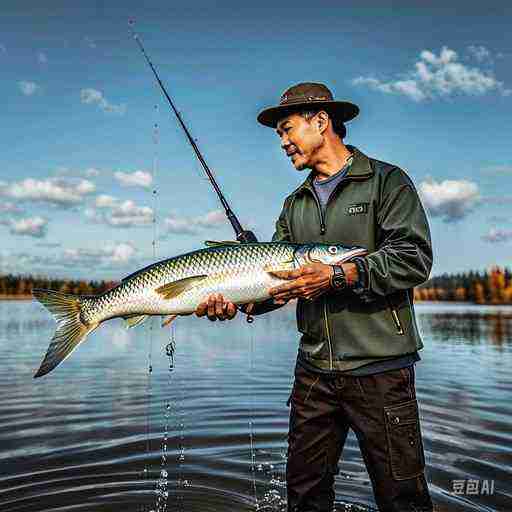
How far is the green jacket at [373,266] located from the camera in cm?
395

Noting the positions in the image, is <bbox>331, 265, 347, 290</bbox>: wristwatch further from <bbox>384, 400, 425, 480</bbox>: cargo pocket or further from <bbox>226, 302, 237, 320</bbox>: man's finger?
<bbox>226, 302, 237, 320</bbox>: man's finger

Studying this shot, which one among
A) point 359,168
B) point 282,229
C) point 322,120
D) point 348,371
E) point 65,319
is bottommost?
point 348,371

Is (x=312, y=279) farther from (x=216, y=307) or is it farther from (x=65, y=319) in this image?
(x=65, y=319)

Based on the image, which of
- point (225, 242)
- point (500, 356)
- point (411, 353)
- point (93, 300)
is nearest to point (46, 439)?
point (93, 300)

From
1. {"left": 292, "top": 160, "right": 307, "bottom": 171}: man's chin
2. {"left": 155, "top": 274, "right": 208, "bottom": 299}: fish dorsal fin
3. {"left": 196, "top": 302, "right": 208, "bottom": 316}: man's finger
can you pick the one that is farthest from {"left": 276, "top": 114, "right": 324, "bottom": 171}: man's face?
{"left": 196, "top": 302, "right": 208, "bottom": 316}: man's finger

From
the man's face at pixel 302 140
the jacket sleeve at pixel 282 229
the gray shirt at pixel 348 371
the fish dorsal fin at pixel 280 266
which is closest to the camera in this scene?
the gray shirt at pixel 348 371

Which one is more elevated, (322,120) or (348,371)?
(322,120)

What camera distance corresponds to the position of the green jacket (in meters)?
3.95

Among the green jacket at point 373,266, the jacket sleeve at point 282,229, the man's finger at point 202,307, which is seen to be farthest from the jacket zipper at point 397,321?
the man's finger at point 202,307

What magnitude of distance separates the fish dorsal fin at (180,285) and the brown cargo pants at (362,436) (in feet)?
3.49

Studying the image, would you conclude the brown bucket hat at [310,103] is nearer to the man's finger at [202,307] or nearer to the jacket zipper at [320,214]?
the jacket zipper at [320,214]

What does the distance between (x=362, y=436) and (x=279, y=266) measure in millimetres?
1354

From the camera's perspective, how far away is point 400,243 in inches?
157

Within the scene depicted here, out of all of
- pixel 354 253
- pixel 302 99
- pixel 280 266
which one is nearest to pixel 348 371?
pixel 354 253
